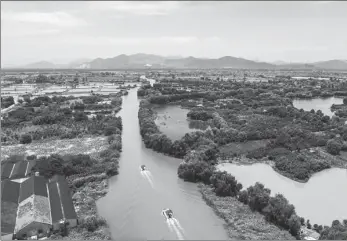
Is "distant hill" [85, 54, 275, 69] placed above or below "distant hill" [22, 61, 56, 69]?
above

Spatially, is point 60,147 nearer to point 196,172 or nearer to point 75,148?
point 75,148

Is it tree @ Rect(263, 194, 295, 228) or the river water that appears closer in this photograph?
the river water

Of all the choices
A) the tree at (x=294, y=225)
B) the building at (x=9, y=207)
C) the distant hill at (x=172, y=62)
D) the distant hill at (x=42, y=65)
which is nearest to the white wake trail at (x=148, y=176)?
the building at (x=9, y=207)

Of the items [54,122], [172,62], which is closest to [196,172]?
[54,122]

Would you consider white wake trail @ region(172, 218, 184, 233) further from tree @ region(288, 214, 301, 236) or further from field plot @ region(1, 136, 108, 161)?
field plot @ region(1, 136, 108, 161)

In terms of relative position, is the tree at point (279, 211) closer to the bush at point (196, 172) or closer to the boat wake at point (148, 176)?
the bush at point (196, 172)

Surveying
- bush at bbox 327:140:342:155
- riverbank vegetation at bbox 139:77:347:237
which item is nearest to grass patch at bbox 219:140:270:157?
riverbank vegetation at bbox 139:77:347:237
